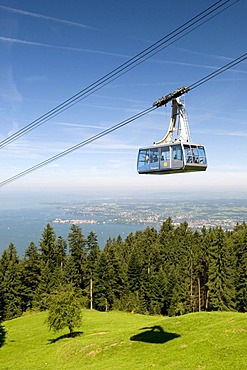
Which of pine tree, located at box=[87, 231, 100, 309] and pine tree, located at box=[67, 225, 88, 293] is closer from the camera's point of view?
pine tree, located at box=[87, 231, 100, 309]

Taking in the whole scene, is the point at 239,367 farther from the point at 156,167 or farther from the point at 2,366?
the point at 2,366

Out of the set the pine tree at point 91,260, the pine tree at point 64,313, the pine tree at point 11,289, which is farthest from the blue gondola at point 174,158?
the pine tree at point 11,289

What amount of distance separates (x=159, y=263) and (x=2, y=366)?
168 ft

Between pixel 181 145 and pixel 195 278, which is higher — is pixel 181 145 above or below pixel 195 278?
above

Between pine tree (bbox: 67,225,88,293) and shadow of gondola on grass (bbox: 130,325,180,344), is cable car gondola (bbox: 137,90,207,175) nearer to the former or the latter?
shadow of gondola on grass (bbox: 130,325,180,344)

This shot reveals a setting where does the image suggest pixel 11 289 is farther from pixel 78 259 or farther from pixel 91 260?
pixel 91 260

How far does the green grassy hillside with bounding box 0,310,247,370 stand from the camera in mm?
23156

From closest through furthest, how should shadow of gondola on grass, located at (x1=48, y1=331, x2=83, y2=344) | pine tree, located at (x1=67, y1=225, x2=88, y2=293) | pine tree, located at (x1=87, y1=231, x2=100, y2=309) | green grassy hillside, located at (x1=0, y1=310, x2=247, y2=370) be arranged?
green grassy hillside, located at (x1=0, y1=310, x2=247, y2=370) < shadow of gondola on grass, located at (x1=48, y1=331, x2=83, y2=344) < pine tree, located at (x1=87, y1=231, x2=100, y2=309) < pine tree, located at (x1=67, y1=225, x2=88, y2=293)

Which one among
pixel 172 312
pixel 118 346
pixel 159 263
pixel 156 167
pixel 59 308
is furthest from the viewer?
pixel 159 263

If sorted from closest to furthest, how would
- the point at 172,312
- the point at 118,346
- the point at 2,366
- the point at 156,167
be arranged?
1. the point at 156,167
2. the point at 118,346
3. the point at 2,366
4. the point at 172,312

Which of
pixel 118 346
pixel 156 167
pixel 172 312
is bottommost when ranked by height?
pixel 172 312

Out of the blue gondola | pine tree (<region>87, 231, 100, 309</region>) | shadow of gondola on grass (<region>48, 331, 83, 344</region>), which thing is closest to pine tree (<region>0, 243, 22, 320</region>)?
pine tree (<region>87, 231, 100, 309</region>)

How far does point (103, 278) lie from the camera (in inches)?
2699

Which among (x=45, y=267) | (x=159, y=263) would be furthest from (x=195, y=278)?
(x=45, y=267)
